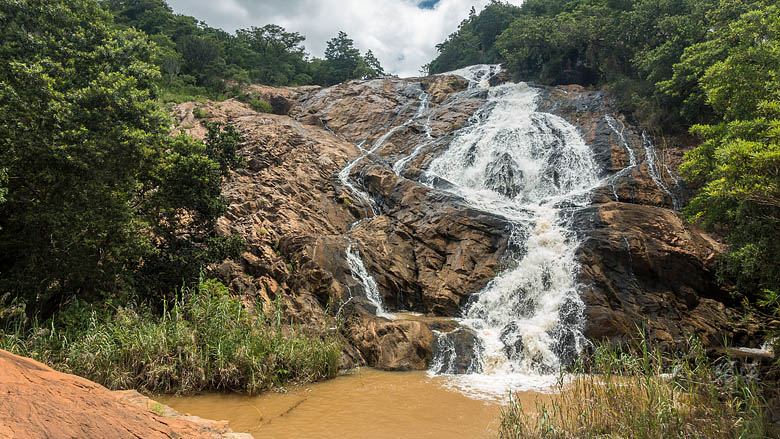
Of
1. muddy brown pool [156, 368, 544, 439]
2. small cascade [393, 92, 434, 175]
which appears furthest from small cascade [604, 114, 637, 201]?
muddy brown pool [156, 368, 544, 439]

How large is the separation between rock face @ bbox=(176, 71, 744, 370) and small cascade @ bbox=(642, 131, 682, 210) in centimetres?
6

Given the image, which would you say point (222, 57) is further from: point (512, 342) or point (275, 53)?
point (512, 342)

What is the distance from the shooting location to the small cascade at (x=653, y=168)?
14922mm

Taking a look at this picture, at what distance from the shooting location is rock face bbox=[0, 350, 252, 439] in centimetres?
277

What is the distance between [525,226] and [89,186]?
12.4m

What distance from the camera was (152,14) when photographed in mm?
33188

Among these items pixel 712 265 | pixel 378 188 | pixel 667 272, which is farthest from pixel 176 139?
pixel 712 265

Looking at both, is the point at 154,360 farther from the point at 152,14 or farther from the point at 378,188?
the point at 152,14

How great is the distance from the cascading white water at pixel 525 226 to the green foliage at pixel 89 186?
8.17 metres

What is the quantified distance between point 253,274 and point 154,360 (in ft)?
18.2

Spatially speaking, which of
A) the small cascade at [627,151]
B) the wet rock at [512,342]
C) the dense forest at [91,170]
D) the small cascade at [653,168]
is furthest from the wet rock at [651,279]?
the dense forest at [91,170]

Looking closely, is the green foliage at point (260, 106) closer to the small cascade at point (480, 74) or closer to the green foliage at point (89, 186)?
the small cascade at point (480, 74)

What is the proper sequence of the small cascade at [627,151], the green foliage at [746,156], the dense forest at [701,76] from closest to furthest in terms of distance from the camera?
the green foliage at [746,156] → the dense forest at [701,76] → the small cascade at [627,151]

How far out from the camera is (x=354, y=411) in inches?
242
